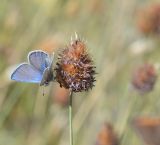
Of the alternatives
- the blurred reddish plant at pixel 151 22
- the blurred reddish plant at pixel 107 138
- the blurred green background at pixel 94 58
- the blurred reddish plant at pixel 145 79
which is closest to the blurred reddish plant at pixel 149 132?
the blurred reddish plant at pixel 107 138

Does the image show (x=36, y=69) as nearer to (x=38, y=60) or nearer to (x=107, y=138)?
(x=38, y=60)

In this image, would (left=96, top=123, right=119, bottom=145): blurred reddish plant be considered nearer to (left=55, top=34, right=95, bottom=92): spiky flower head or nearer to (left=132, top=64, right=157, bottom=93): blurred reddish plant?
(left=132, top=64, right=157, bottom=93): blurred reddish plant

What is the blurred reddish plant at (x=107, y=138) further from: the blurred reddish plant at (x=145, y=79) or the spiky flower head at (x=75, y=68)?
the spiky flower head at (x=75, y=68)

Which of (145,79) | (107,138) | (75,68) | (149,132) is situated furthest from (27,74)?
(145,79)

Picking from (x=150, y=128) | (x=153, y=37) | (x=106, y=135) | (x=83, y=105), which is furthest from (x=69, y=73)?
(x=153, y=37)

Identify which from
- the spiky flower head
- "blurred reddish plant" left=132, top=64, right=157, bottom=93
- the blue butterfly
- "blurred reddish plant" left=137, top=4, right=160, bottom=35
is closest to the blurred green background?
"blurred reddish plant" left=137, top=4, right=160, bottom=35

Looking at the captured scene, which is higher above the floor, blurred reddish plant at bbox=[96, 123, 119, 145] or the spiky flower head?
the spiky flower head
